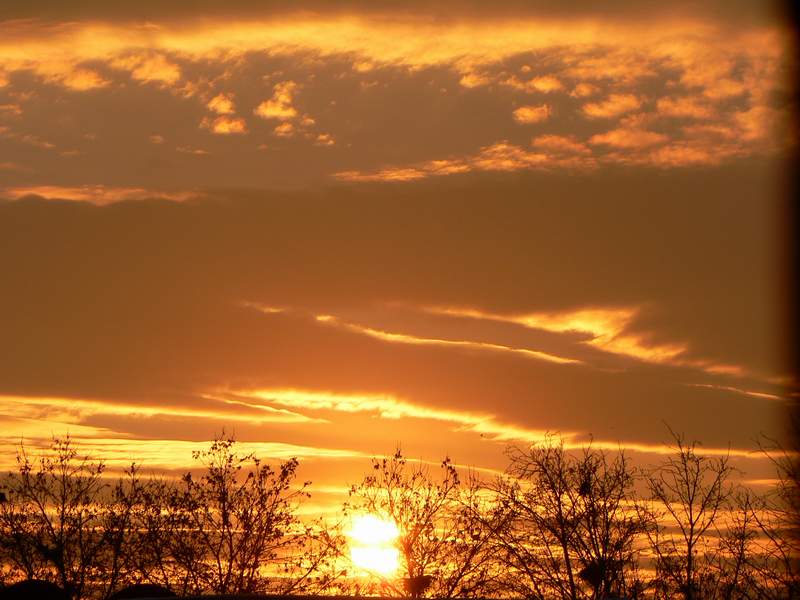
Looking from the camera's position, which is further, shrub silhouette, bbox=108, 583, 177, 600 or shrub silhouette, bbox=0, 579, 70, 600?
shrub silhouette, bbox=0, 579, 70, 600

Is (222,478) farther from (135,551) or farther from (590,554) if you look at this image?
(590,554)

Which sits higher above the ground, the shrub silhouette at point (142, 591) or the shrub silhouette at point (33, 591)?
the shrub silhouette at point (142, 591)

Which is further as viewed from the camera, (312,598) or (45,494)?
(45,494)

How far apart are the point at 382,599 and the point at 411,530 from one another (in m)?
24.4

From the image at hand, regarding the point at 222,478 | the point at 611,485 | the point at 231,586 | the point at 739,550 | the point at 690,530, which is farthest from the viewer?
the point at 222,478

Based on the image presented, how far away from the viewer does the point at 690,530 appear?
32.6 metres

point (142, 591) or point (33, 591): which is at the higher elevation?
point (142, 591)

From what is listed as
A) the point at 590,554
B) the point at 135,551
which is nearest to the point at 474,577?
the point at 590,554

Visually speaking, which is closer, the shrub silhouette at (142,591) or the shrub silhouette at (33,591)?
the shrub silhouette at (142,591)

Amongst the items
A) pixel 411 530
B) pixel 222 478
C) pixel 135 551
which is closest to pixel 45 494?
pixel 135 551

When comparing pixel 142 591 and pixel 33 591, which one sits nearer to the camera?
pixel 142 591

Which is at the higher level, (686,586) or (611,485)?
(611,485)

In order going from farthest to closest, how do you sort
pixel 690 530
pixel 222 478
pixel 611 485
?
1. pixel 222 478
2. pixel 611 485
3. pixel 690 530

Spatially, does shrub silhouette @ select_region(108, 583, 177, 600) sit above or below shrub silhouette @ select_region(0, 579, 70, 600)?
above
